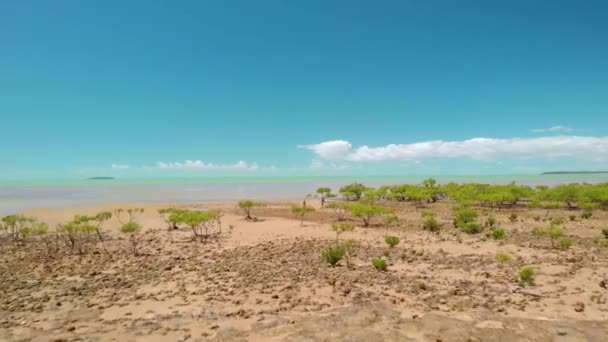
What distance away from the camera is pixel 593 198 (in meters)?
29.2

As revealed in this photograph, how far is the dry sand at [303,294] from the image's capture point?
641cm

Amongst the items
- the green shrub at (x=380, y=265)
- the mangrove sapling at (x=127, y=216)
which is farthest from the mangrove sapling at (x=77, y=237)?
the green shrub at (x=380, y=265)

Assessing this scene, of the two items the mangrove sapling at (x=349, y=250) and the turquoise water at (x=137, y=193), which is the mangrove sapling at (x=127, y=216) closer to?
the turquoise water at (x=137, y=193)

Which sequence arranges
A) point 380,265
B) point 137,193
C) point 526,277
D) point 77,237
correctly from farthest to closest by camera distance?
point 137,193, point 77,237, point 380,265, point 526,277

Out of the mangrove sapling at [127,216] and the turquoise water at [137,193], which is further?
the turquoise water at [137,193]

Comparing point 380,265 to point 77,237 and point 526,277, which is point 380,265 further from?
point 77,237

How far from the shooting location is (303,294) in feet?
27.5

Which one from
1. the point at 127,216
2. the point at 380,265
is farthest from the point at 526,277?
the point at 127,216

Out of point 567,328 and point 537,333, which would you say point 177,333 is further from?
point 567,328

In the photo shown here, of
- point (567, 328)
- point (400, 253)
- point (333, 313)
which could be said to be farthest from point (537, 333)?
point (400, 253)

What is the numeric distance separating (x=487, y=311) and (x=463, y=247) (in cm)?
699

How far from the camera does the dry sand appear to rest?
252 inches

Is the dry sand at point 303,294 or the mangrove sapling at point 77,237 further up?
the mangrove sapling at point 77,237

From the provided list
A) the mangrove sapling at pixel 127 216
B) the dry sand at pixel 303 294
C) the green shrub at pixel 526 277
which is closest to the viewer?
the dry sand at pixel 303 294
